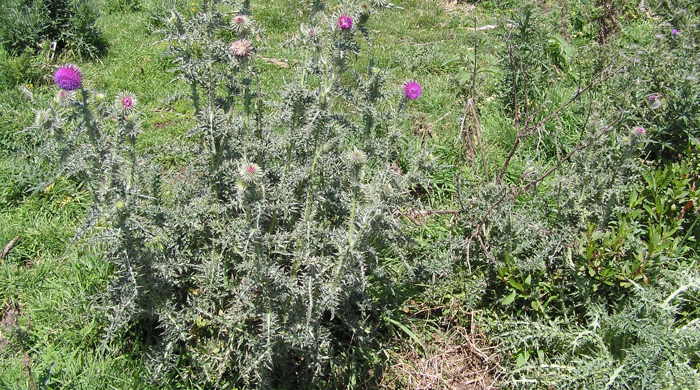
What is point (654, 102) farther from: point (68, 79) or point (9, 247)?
point (9, 247)

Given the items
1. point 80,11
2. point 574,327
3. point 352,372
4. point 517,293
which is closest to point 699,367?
point 574,327

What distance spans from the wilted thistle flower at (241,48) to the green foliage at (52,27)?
12.1 feet

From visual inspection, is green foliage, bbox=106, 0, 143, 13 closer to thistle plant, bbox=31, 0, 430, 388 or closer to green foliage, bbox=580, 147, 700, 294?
thistle plant, bbox=31, 0, 430, 388

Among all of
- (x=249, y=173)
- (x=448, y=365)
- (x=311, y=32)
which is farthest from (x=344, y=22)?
(x=448, y=365)

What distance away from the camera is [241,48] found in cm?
222

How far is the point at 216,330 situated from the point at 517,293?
1.52 meters

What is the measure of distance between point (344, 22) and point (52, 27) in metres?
4.30

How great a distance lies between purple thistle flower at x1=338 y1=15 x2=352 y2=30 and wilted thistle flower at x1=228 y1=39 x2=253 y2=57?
1.24 feet

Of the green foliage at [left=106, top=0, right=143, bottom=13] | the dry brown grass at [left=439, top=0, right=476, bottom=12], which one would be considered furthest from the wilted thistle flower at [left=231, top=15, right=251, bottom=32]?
the dry brown grass at [left=439, top=0, right=476, bottom=12]

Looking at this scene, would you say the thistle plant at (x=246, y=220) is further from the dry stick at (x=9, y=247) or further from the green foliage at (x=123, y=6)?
the green foliage at (x=123, y=6)

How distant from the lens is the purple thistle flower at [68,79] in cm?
206

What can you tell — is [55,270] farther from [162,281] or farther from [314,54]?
[314,54]

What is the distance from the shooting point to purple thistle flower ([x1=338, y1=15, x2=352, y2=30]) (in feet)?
7.09

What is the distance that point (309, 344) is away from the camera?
219 cm
